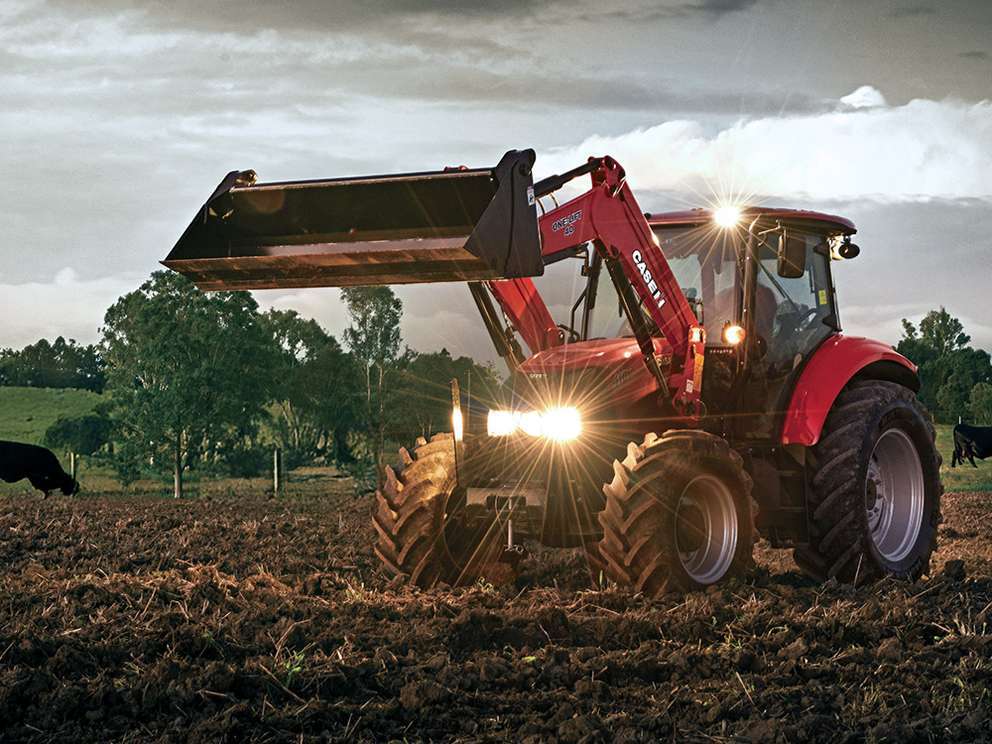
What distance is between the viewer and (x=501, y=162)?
795 cm

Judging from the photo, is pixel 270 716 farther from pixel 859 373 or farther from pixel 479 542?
pixel 859 373

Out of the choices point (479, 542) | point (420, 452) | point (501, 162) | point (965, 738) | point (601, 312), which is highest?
point (501, 162)

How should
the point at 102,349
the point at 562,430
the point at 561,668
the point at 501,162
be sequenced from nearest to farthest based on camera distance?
1. the point at 561,668
2. the point at 501,162
3. the point at 562,430
4. the point at 102,349

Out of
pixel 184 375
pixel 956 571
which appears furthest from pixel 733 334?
pixel 184 375

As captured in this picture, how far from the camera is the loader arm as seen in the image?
8828mm

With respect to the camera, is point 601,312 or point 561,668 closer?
point 561,668

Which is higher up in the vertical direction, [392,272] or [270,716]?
[392,272]

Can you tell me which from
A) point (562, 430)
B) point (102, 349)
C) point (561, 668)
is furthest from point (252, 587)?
point (102, 349)

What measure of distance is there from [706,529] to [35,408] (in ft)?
201

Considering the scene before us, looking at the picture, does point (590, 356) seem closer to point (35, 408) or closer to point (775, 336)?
point (775, 336)

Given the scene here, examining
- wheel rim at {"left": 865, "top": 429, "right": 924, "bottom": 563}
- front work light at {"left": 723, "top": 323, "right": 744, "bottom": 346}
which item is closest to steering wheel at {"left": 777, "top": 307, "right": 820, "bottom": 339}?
front work light at {"left": 723, "top": 323, "right": 744, "bottom": 346}

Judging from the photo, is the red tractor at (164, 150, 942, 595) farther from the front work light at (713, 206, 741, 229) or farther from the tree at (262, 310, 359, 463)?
the tree at (262, 310, 359, 463)

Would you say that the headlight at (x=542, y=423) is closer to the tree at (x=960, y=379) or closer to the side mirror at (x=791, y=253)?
the side mirror at (x=791, y=253)

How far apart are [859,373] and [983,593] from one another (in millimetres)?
2136
